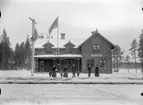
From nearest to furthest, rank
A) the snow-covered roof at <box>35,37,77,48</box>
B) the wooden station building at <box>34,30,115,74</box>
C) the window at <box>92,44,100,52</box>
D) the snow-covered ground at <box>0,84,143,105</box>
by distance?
1. the snow-covered ground at <box>0,84,143,105</box>
2. the wooden station building at <box>34,30,115,74</box>
3. the window at <box>92,44,100,52</box>
4. the snow-covered roof at <box>35,37,77,48</box>

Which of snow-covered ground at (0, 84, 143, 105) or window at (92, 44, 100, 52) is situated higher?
window at (92, 44, 100, 52)

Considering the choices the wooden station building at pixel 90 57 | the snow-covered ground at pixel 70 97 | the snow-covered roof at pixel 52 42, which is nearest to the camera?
the snow-covered ground at pixel 70 97

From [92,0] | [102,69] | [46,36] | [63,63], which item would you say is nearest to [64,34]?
[46,36]

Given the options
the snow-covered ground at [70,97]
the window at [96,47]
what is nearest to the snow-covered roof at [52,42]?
the window at [96,47]

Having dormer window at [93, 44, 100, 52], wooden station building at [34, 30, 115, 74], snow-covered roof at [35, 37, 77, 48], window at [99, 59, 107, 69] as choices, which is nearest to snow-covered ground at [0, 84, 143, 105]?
wooden station building at [34, 30, 115, 74]

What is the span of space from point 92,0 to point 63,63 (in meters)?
34.0

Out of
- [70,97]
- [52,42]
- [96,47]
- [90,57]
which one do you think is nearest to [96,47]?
[96,47]

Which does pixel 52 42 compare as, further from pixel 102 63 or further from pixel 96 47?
pixel 102 63

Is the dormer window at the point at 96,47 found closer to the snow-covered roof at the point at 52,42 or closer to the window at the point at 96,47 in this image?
the window at the point at 96,47

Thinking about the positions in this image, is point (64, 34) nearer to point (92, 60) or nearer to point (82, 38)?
point (82, 38)

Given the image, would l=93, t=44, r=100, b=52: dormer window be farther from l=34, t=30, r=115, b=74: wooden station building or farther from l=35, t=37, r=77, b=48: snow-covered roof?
l=35, t=37, r=77, b=48: snow-covered roof

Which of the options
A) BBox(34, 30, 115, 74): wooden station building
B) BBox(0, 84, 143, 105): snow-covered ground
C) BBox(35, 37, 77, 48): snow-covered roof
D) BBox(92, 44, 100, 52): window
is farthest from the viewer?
BBox(35, 37, 77, 48): snow-covered roof

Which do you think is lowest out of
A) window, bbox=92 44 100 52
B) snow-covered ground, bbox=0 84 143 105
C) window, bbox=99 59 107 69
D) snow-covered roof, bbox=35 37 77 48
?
snow-covered ground, bbox=0 84 143 105

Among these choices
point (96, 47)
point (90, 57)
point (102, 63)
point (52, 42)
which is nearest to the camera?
point (102, 63)
